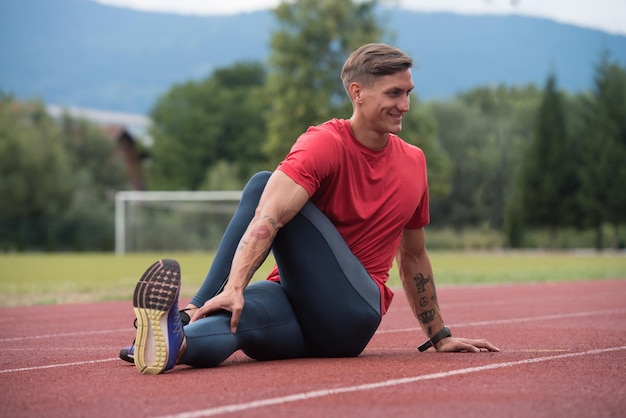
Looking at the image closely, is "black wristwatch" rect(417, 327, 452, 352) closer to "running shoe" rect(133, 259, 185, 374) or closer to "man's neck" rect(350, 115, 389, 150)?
"man's neck" rect(350, 115, 389, 150)

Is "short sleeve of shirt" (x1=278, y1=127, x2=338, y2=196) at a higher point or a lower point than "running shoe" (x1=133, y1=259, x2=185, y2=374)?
higher

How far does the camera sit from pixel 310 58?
4641cm

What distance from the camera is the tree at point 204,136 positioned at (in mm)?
71938

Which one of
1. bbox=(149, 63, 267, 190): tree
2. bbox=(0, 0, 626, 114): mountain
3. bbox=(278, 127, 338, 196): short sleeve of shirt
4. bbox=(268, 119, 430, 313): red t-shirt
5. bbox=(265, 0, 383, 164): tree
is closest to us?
bbox=(278, 127, 338, 196): short sleeve of shirt

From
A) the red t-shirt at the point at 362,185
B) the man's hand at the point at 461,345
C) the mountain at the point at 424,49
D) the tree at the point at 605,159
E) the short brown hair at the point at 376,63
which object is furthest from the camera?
the mountain at the point at 424,49

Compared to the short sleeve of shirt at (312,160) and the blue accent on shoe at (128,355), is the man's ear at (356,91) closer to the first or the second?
the short sleeve of shirt at (312,160)

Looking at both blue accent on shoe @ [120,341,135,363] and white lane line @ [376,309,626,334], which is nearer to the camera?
blue accent on shoe @ [120,341,135,363]

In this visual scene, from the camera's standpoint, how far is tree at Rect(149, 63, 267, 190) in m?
71.9

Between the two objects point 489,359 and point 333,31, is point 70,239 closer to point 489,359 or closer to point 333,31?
point 333,31

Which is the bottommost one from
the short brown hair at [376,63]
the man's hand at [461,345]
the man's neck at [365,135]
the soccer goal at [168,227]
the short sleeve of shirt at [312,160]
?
the soccer goal at [168,227]

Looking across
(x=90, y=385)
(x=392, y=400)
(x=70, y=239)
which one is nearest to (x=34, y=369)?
(x=90, y=385)

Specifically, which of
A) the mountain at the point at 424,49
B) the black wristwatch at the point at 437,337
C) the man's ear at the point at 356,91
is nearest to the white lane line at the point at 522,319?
the black wristwatch at the point at 437,337

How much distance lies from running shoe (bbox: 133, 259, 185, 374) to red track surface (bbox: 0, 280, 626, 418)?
123 millimetres

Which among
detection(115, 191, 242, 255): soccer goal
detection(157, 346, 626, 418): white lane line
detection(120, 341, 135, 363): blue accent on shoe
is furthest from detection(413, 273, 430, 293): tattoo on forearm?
detection(115, 191, 242, 255): soccer goal
